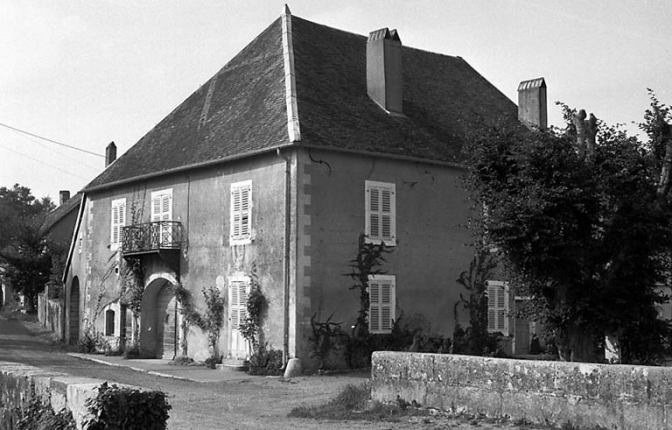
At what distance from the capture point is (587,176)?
632 inches

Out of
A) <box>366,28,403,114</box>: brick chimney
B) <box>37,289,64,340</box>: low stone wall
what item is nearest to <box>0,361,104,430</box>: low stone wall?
<box>366,28,403,114</box>: brick chimney

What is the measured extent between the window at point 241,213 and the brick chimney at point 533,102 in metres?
10.1

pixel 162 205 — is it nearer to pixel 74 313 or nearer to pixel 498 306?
pixel 74 313

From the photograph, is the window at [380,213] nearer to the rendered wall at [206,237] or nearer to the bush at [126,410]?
the rendered wall at [206,237]

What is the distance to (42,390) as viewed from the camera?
32.6 ft

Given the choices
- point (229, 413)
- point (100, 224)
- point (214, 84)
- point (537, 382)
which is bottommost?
point (229, 413)

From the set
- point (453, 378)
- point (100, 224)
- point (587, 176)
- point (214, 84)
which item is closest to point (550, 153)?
point (587, 176)

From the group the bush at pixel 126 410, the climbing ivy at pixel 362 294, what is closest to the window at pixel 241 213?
the climbing ivy at pixel 362 294

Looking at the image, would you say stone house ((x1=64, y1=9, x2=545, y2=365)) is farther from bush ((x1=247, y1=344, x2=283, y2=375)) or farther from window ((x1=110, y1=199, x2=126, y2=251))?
bush ((x1=247, y1=344, x2=283, y2=375))

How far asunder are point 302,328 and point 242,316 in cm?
225

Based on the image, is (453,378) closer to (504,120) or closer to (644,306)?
(644,306)

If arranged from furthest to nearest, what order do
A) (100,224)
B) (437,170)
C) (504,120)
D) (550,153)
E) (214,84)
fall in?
(100,224) → (214,84) → (437,170) → (504,120) → (550,153)

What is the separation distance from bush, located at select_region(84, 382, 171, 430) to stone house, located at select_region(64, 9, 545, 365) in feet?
37.9

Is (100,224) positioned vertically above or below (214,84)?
below
